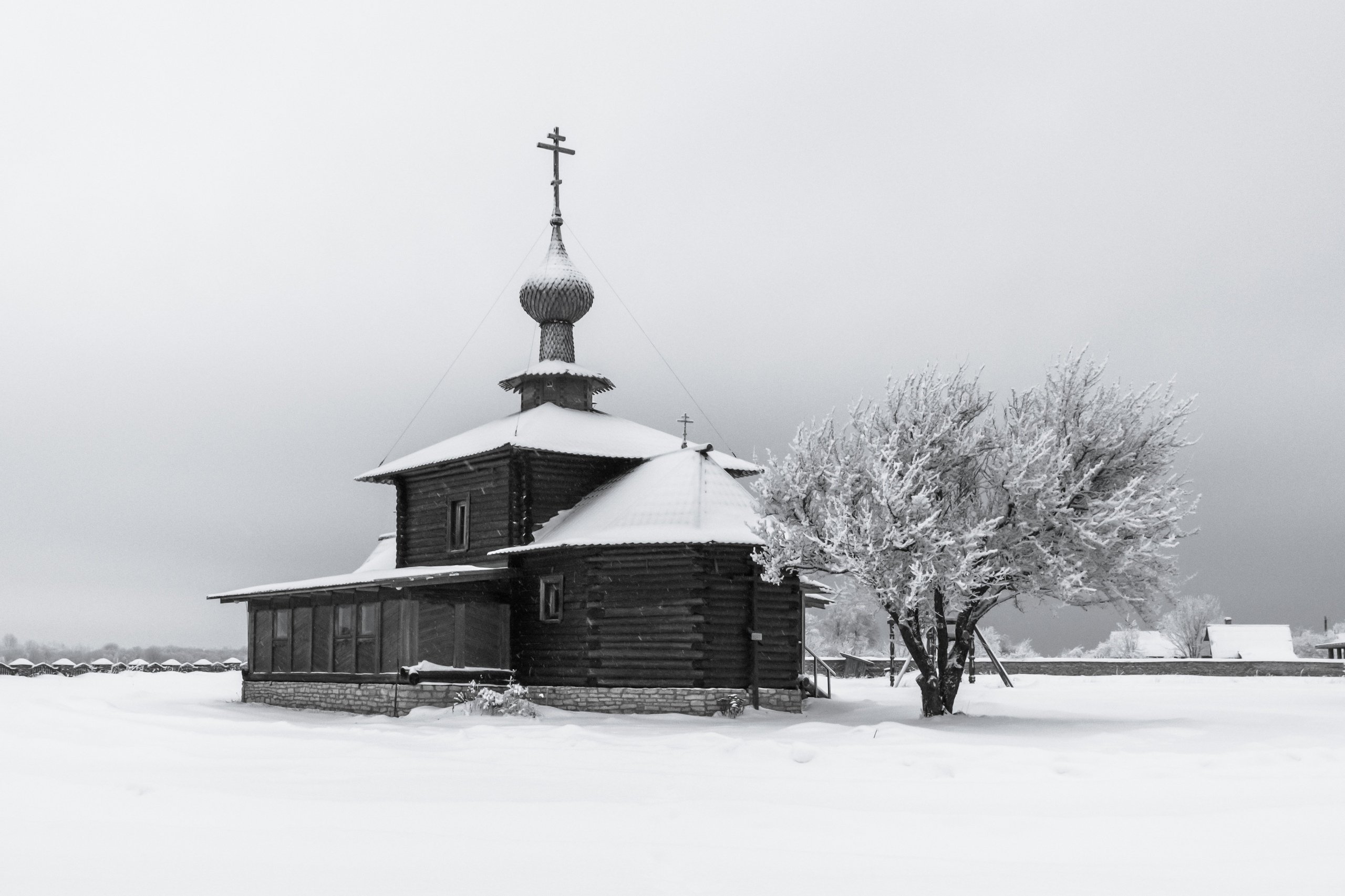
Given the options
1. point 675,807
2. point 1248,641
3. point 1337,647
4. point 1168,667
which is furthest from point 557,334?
point 1337,647

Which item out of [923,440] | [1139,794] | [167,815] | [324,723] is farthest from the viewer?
[324,723]

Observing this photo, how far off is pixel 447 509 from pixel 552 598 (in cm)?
521

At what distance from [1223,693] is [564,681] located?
66.8ft

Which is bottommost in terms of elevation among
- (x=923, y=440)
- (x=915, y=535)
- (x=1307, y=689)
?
(x=1307, y=689)

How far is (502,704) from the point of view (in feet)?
78.8

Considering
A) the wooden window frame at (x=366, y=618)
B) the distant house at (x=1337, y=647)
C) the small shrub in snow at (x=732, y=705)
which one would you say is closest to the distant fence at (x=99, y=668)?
the wooden window frame at (x=366, y=618)

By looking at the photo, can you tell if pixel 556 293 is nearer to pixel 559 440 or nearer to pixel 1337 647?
pixel 559 440

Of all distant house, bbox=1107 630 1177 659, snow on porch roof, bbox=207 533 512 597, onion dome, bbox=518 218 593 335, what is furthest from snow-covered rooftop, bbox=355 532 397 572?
distant house, bbox=1107 630 1177 659

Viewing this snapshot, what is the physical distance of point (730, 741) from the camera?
17.9 m

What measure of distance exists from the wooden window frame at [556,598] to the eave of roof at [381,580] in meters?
0.78

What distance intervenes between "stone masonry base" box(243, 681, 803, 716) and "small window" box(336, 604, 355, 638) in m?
1.29

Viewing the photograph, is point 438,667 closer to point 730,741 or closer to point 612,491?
point 612,491

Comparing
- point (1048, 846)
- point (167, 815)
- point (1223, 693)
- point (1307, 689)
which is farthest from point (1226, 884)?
point (1307, 689)

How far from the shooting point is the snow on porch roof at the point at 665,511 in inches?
963
